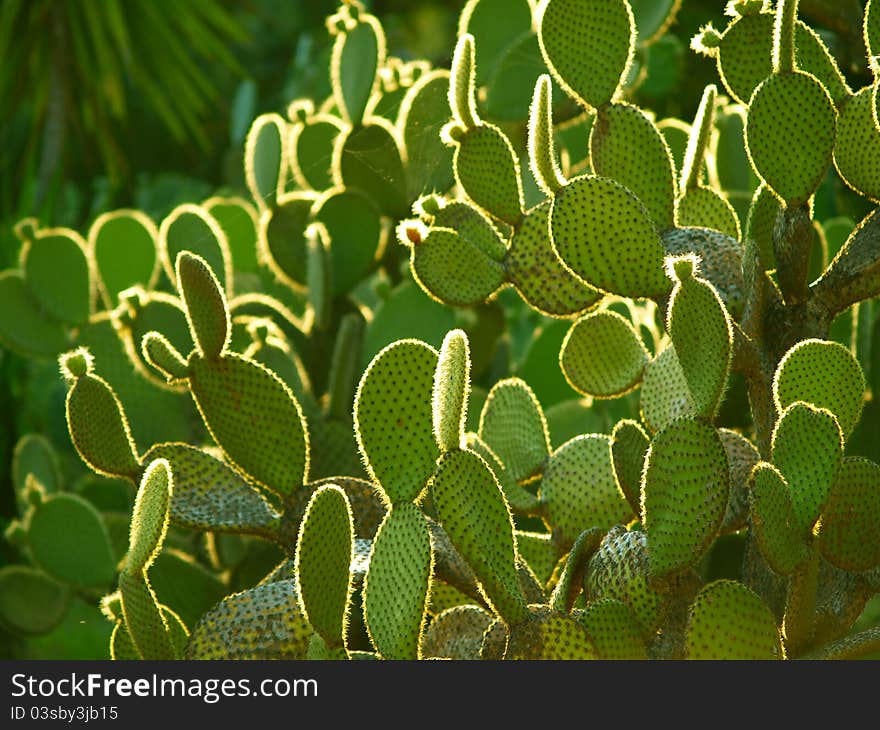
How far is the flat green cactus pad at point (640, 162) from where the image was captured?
4.74 feet

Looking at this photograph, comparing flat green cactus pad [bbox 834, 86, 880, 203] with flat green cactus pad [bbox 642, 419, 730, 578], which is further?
flat green cactus pad [bbox 834, 86, 880, 203]

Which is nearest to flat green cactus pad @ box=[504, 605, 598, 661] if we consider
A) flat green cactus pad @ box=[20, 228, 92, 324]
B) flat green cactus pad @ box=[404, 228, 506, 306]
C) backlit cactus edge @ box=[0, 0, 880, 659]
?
backlit cactus edge @ box=[0, 0, 880, 659]

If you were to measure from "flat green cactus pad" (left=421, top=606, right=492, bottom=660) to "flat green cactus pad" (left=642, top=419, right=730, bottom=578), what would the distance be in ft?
0.75

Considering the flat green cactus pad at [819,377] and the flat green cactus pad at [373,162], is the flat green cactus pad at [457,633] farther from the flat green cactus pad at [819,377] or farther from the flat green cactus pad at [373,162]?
the flat green cactus pad at [373,162]

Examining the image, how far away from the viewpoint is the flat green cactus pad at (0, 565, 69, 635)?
82.4 inches

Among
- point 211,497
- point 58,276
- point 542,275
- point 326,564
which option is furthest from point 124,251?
point 326,564

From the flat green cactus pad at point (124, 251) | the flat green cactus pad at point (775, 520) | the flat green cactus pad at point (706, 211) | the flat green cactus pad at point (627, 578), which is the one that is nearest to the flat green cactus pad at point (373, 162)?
the flat green cactus pad at point (124, 251)

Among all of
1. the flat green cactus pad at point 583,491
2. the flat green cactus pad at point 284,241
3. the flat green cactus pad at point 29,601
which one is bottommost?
the flat green cactus pad at point 29,601

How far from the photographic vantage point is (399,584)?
1115mm

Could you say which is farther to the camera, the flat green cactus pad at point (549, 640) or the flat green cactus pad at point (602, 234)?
the flat green cactus pad at point (602, 234)

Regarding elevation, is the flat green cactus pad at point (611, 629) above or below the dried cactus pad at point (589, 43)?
below

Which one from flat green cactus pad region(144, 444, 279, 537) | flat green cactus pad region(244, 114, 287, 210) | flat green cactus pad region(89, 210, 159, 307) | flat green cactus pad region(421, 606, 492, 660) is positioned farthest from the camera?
flat green cactus pad region(89, 210, 159, 307)

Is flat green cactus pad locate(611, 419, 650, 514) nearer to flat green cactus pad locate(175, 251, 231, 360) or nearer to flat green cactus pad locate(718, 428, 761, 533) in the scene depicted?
flat green cactus pad locate(718, 428, 761, 533)
